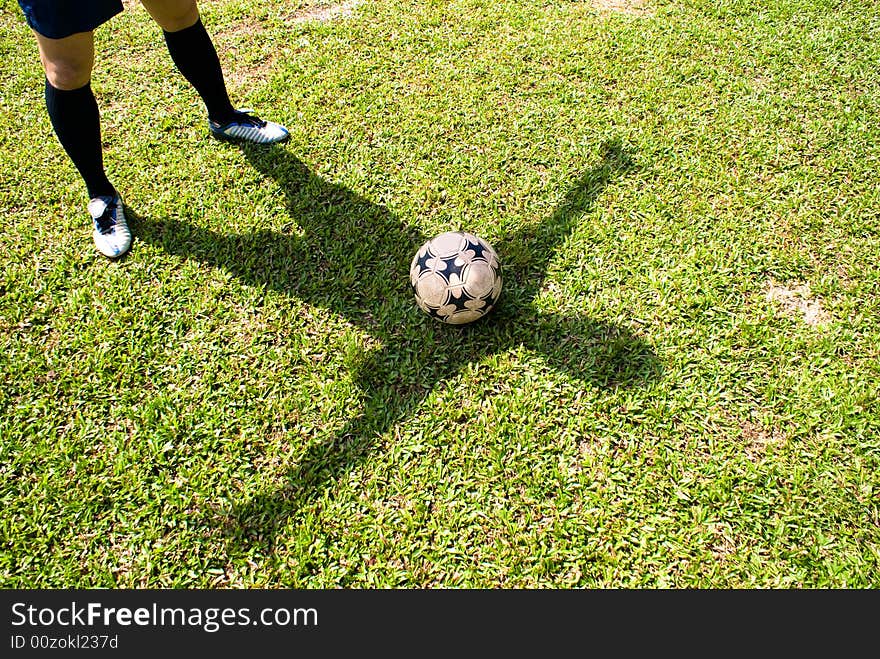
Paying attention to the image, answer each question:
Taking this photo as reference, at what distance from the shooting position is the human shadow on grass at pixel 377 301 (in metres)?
2.75

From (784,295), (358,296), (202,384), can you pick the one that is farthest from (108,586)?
(784,295)

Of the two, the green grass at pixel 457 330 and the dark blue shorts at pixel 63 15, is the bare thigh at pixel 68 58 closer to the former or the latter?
the dark blue shorts at pixel 63 15

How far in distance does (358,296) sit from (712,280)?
2.00 metres

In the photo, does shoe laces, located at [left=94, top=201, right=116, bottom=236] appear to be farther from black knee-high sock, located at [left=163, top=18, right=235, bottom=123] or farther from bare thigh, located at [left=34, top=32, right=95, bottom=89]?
black knee-high sock, located at [left=163, top=18, right=235, bottom=123]

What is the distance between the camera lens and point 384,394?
9.59 ft

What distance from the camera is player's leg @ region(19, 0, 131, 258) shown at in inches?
106

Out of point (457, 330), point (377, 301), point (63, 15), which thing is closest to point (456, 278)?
point (457, 330)

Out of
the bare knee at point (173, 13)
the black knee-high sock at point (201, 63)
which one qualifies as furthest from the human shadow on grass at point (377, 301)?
the bare knee at point (173, 13)

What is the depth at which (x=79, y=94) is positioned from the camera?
121 inches

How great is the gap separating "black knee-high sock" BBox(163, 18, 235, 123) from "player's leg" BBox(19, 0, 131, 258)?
58 centimetres

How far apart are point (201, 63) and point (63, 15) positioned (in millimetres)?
1034

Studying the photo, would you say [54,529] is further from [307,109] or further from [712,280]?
[712,280]

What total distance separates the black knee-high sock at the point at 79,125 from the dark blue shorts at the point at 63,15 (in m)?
0.37

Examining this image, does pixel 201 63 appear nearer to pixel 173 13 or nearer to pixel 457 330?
pixel 173 13
